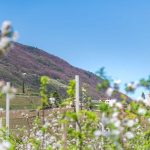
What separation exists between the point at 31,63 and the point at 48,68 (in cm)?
436

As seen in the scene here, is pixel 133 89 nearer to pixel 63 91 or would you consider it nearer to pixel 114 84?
pixel 114 84

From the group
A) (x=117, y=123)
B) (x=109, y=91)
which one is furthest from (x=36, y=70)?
(x=117, y=123)

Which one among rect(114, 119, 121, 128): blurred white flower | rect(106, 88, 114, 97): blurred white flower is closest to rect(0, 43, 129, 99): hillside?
rect(106, 88, 114, 97): blurred white flower

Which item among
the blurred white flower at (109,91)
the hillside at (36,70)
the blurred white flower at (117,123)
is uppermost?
the hillside at (36,70)

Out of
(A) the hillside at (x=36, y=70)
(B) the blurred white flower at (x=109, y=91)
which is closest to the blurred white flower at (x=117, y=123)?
(B) the blurred white flower at (x=109, y=91)

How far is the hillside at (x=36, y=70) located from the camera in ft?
375

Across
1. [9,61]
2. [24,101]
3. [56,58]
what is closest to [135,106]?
[24,101]

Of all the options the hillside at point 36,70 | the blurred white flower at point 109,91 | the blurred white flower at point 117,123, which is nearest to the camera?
the blurred white flower at point 117,123

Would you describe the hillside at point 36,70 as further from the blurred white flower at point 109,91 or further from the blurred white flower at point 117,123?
the blurred white flower at point 117,123

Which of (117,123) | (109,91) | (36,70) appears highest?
(36,70)

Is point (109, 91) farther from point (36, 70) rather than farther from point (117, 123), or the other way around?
point (36, 70)

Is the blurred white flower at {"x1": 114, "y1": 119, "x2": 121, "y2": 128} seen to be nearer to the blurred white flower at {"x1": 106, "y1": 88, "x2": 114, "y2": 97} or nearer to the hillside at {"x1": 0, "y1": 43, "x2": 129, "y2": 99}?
the blurred white flower at {"x1": 106, "y1": 88, "x2": 114, "y2": 97}

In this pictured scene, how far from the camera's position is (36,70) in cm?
12775

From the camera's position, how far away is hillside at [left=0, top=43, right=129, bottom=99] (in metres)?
114
